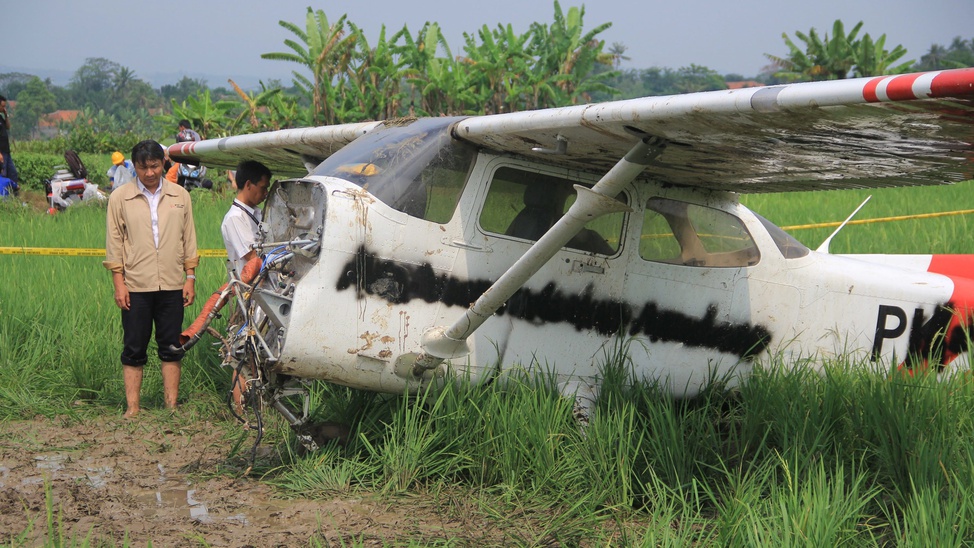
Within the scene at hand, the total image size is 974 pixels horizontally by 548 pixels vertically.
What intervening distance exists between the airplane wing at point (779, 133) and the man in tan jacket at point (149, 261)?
1.51 metres

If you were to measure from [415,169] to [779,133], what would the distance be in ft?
6.75

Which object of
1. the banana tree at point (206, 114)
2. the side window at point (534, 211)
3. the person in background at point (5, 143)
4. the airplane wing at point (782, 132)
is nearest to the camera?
the airplane wing at point (782, 132)

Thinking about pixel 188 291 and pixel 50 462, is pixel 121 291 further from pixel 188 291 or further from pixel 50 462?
pixel 50 462

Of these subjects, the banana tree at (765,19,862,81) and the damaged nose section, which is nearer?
the damaged nose section

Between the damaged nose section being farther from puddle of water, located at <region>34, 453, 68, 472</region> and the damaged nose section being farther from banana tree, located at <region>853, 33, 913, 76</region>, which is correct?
banana tree, located at <region>853, 33, 913, 76</region>

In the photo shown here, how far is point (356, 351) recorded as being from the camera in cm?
538

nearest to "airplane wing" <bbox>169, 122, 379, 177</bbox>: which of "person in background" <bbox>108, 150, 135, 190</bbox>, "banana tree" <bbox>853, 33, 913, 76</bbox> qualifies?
"person in background" <bbox>108, 150, 135, 190</bbox>

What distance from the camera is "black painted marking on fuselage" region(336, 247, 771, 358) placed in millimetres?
5426

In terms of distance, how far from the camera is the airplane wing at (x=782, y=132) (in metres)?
3.91

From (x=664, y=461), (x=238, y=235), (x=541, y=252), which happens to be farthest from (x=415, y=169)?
(x=664, y=461)

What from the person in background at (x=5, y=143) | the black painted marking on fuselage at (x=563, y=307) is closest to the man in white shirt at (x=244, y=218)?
the black painted marking on fuselage at (x=563, y=307)

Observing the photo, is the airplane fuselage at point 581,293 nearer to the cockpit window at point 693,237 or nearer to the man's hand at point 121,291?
the cockpit window at point 693,237

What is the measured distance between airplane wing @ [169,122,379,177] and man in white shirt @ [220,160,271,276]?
0.58 m

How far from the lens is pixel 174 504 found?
17.5 ft
